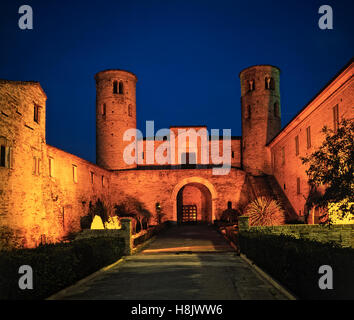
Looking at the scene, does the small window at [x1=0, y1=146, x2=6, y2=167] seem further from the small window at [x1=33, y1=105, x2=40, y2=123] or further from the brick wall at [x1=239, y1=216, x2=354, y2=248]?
the brick wall at [x1=239, y1=216, x2=354, y2=248]

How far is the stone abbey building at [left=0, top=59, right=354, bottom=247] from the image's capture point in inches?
591

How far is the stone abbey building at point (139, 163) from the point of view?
15.0 m

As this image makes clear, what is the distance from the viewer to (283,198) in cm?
2675

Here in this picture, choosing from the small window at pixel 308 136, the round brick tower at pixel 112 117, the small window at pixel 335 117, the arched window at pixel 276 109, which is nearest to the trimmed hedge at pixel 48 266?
the small window at pixel 335 117

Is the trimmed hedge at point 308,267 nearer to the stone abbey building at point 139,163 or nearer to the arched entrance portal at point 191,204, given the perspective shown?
the stone abbey building at point 139,163

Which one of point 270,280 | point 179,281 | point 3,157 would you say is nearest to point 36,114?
point 3,157

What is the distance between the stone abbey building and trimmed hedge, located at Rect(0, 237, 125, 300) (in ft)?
20.0

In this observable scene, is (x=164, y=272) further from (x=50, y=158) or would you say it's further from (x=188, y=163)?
(x=188, y=163)

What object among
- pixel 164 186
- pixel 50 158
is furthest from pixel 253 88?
pixel 50 158

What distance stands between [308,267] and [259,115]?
28.0 meters

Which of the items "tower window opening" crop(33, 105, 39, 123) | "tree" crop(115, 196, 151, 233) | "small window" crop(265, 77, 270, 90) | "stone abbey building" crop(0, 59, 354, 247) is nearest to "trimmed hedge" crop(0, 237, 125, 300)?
"stone abbey building" crop(0, 59, 354, 247)

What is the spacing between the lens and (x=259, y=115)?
33.2 m

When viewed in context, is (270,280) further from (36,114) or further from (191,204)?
(191,204)

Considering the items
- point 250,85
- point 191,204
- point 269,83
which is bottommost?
point 191,204
